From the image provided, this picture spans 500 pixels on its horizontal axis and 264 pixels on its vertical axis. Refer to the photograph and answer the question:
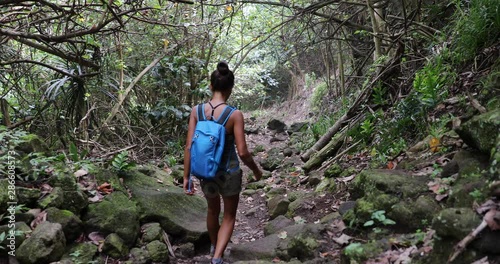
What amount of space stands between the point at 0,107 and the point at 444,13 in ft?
21.9

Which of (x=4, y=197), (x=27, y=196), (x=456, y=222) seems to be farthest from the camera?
(x=27, y=196)

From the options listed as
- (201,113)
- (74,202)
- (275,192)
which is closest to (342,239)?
(201,113)

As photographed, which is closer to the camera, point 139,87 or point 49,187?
point 49,187

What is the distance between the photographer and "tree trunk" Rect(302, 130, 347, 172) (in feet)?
19.0

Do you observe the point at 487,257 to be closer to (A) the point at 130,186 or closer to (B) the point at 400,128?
(B) the point at 400,128

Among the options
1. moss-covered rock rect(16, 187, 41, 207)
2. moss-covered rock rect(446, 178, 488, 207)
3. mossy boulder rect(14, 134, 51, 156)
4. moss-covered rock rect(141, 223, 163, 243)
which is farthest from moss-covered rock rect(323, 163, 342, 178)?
mossy boulder rect(14, 134, 51, 156)

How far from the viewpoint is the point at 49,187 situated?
3.80 metres

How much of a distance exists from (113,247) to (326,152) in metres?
3.51

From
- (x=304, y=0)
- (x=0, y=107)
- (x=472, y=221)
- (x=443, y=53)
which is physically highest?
(x=304, y=0)

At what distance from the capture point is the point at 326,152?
5.91 meters

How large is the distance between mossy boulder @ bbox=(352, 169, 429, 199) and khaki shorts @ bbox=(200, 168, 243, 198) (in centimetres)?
109

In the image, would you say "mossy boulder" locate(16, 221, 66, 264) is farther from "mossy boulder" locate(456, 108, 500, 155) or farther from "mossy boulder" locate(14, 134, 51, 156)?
"mossy boulder" locate(456, 108, 500, 155)

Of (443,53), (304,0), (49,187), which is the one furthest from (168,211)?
(304,0)

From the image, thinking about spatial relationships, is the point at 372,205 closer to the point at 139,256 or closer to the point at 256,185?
the point at 139,256
